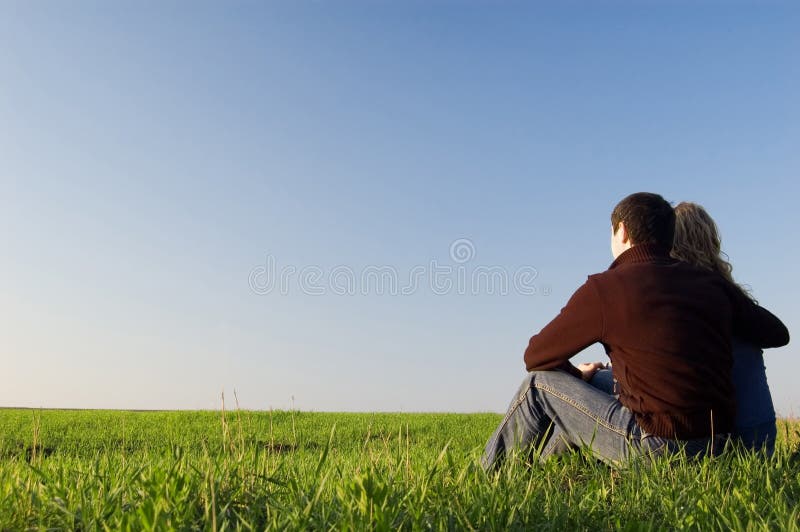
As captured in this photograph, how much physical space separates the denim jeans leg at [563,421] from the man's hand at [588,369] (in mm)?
438

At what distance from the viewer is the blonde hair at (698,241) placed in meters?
5.08

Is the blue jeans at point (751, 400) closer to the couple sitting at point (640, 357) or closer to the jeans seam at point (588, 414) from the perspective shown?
the couple sitting at point (640, 357)

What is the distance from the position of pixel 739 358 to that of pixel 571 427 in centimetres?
146

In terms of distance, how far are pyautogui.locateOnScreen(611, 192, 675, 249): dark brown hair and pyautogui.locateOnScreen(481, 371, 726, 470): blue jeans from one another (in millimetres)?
1079

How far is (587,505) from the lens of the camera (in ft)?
11.9

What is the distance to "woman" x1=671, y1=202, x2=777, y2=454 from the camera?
4910 mm

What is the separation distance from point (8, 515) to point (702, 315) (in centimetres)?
401

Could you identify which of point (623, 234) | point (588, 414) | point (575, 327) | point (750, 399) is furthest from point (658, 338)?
point (750, 399)

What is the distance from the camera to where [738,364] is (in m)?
4.91

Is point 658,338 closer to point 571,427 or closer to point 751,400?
point 571,427

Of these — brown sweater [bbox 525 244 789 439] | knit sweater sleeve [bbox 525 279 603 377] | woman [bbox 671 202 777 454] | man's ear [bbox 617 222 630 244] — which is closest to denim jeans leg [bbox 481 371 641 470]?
brown sweater [bbox 525 244 789 439]

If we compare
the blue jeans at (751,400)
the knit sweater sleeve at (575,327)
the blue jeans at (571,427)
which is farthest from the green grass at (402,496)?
the knit sweater sleeve at (575,327)

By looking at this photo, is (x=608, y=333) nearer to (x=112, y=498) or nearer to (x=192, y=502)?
(x=192, y=502)

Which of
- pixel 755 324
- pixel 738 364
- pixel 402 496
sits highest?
pixel 755 324
